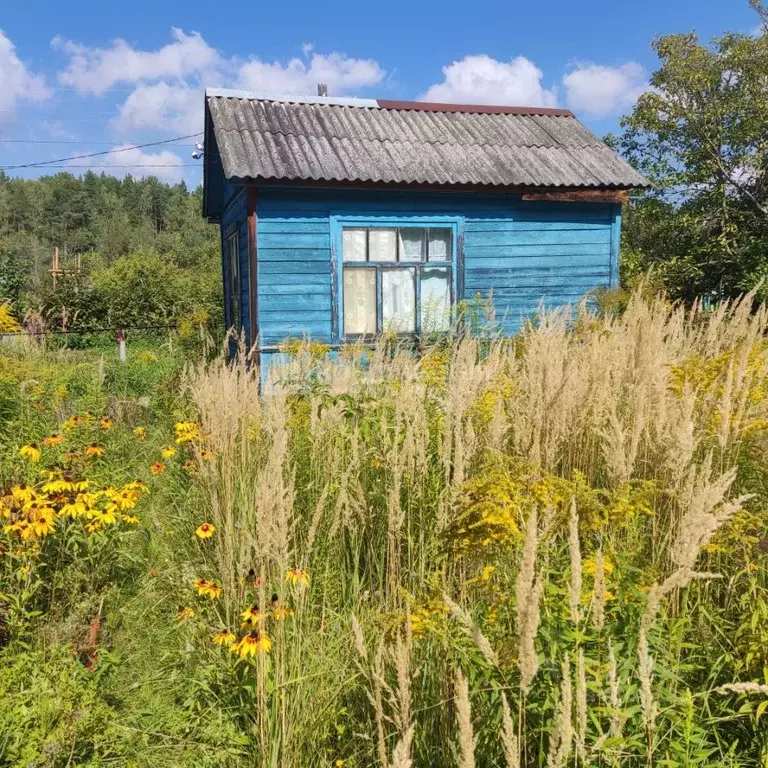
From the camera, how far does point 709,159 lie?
13.9 m

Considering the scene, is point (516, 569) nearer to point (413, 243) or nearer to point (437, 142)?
point (413, 243)

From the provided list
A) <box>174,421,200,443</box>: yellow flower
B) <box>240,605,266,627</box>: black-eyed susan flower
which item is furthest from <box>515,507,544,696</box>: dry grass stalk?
<box>174,421,200,443</box>: yellow flower

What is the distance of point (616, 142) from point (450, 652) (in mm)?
15724

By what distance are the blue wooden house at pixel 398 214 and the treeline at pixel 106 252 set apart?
4.52 m

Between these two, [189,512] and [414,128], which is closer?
[189,512]

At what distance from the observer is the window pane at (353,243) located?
8.57 metres

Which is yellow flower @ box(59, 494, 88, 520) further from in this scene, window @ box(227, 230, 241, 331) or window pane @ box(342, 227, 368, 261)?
window @ box(227, 230, 241, 331)

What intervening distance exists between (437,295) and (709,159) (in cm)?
823

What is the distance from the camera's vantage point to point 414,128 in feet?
31.4

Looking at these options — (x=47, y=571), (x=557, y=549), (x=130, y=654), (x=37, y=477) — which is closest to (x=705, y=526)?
(x=557, y=549)

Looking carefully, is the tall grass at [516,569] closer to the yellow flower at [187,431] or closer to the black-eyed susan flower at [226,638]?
the black-eyed susan flower at [226,638]

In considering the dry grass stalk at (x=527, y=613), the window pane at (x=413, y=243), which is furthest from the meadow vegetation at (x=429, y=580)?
the window pane at (x=413, y=243)

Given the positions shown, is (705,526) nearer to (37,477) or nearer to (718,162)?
(37,477)

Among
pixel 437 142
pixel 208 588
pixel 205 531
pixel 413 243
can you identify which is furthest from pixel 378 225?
pixel 208 588
